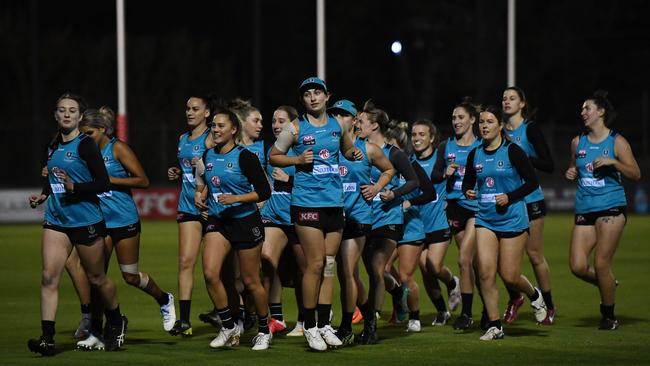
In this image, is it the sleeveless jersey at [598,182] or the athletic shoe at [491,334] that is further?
the sleeveless jersey at [598,182]

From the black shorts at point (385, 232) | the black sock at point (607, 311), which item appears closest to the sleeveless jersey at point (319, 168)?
the black shorts at point (385, 232)

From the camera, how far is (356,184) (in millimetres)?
12297

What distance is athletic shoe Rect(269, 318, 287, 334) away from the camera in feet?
42.7

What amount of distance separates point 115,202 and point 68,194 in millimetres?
1360

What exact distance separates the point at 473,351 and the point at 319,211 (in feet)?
6.03

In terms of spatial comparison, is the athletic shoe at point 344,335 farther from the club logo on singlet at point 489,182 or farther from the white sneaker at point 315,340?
the club logo on singlet at point 489,182

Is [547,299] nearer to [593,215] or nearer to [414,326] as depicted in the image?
[593,215]

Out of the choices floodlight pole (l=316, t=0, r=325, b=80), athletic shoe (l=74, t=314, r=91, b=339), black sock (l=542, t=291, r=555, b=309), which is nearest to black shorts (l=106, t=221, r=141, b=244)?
athletic shoe (l=74, t=314, r=91, b=339)

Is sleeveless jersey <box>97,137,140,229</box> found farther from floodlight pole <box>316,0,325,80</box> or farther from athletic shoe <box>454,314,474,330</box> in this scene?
floodlight pole <box>316,0,325,80</box>

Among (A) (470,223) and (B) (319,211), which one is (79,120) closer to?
(B) (319,211)

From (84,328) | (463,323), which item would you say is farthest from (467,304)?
(84,328)

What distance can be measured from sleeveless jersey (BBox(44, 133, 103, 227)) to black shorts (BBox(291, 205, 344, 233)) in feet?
5.71

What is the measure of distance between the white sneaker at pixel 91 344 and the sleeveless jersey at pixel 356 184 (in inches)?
99.2

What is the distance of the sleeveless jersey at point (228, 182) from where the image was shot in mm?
11617
